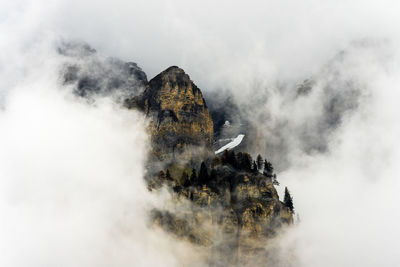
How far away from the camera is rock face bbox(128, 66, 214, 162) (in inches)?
5955

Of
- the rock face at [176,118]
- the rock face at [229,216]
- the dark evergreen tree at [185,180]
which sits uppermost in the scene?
the rock face at [176,118]

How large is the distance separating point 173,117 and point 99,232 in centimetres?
4880

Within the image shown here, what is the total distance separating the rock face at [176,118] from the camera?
151250 millimetres

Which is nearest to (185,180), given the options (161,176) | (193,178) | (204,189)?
(193,178)

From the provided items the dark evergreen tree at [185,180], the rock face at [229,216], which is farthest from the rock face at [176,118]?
the rock face at [229,216]

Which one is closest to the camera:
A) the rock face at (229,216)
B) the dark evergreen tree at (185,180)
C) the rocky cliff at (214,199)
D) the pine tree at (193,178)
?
the rock face at (229,216)

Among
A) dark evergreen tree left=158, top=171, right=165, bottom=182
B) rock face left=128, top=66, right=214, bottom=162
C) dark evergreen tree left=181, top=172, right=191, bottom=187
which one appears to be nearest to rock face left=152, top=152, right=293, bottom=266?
dark evergreen tree left=181, top=172, right=191, bottom=187

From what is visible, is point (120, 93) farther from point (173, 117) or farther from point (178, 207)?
point (178, 207)

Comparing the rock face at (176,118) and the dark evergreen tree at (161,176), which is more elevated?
the rock face at (176,118)

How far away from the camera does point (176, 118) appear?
155250mm

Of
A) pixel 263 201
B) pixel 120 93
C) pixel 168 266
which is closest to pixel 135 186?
pixel 168 266

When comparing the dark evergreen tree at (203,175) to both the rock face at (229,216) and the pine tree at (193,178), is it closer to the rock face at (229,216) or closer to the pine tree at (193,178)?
the rock face at (229,216)

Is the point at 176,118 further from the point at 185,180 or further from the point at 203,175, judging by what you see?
the point at 203,175

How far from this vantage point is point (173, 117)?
155 metres
